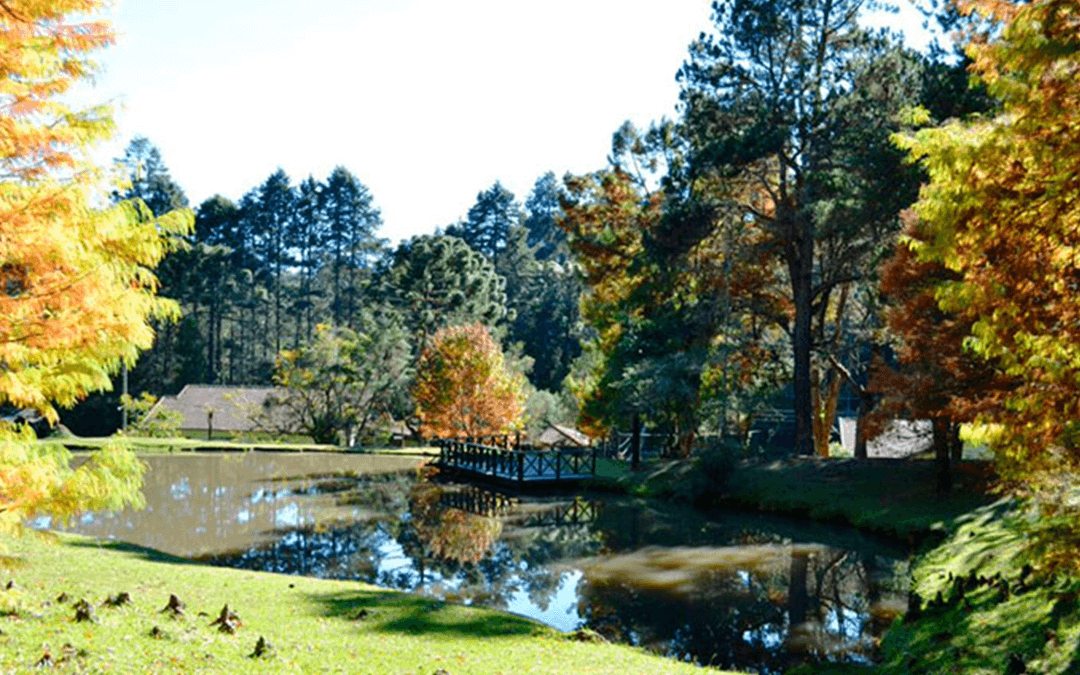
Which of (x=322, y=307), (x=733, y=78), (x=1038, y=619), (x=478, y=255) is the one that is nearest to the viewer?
(x=1038, y=619)

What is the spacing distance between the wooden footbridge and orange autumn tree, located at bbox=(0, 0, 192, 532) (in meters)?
24.0

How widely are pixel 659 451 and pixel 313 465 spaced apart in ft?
54.4

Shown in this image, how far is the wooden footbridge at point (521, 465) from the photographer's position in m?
31.9

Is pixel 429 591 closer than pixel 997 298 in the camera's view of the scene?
No

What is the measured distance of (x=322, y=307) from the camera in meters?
77.7

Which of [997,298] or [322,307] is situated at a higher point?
[322,307]

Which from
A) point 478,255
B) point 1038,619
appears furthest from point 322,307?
point 1038,619

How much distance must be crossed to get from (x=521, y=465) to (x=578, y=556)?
492 inches

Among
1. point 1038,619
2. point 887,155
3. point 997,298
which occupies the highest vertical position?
point 887,155

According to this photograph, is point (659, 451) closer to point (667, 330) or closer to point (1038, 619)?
point (667, 330)

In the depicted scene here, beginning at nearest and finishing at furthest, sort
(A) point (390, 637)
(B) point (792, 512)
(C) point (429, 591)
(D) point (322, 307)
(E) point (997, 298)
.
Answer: (E) point (997, 298) < (A) point (390, 637) < (C) point (429, 591) < (B) point (792, 512) < (D) point (322, 307)

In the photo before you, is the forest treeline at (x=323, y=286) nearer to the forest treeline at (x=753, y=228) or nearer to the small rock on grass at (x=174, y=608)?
the forest treeline at (x=753, y=228)

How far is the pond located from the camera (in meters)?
13.7

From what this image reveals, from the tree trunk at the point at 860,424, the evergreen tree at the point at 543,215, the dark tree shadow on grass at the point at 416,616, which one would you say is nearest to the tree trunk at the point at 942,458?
the tree trunk at the point at 860,424
